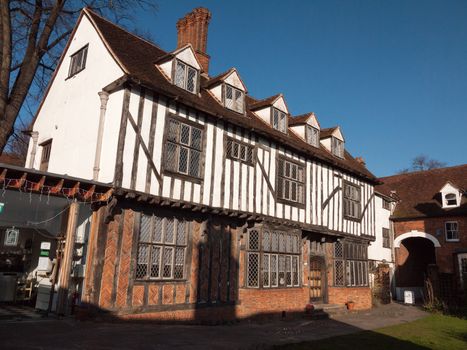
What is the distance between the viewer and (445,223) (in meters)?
26.5

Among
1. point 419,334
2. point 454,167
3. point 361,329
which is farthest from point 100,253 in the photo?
point 454,167

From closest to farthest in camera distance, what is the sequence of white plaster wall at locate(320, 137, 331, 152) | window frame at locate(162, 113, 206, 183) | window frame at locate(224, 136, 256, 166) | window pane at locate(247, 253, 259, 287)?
window frame at locate(162, 113, 206, 183) < window frame at locate(224, 136, 256, 166) < window pane at locate(247, 253, 259, 287) < white plaster wall at locate(320, 137, 331, 152)

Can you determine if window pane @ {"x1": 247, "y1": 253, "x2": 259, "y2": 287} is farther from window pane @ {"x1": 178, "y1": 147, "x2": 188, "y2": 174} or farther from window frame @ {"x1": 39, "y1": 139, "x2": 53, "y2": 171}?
window frame @ {"x1": 39, "y1": 139, "x2": 53, "y2": 171}

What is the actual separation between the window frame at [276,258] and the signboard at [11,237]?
7587mm

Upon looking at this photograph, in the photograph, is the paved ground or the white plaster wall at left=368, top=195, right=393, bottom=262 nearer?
the paved ground

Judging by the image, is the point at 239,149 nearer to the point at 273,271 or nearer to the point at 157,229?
the point at 157,229

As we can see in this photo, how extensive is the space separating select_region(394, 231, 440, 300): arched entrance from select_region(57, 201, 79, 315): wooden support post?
23.3 meters

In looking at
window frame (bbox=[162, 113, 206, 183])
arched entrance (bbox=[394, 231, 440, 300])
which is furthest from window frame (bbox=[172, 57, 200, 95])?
arched entrance (bbox=[394, 231, 440, 300])

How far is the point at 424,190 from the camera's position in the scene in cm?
3002

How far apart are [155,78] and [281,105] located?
22.3 ft

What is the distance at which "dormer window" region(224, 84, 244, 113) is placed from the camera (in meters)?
15.3

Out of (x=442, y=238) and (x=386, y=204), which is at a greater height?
(x=386, y=204)

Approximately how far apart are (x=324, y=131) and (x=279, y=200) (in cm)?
662

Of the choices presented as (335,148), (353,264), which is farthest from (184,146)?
(353,264)
